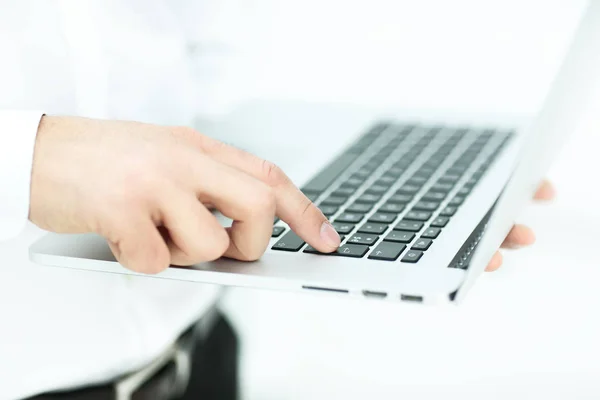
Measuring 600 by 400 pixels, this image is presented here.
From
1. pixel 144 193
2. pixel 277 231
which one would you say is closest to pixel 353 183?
pixel 277 231

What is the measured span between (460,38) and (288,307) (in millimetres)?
450

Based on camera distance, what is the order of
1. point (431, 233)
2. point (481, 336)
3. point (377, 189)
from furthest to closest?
point (481, 336), point (377, 189), point (431, 233)

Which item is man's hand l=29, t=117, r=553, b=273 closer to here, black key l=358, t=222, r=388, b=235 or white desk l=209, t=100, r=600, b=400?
black key l=358, t=222, r=388, b=235

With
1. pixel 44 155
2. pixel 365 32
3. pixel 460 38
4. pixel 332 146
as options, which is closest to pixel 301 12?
pixel 365 32

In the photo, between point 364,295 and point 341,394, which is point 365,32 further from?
point 364,295

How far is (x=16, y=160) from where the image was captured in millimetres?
372

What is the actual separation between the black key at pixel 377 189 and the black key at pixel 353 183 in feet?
0.04

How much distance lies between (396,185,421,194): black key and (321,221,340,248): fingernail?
0.14 m

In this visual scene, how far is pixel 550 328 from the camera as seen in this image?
3.21 ft

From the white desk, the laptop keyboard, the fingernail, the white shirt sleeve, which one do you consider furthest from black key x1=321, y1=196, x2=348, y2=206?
the white desk

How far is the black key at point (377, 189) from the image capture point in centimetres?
55

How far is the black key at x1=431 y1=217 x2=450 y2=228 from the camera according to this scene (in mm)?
469

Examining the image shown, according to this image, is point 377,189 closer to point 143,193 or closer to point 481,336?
point 143,193

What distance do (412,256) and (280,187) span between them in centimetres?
8
